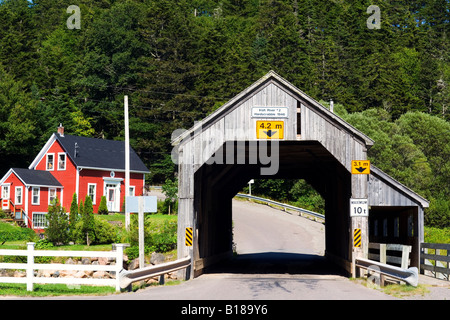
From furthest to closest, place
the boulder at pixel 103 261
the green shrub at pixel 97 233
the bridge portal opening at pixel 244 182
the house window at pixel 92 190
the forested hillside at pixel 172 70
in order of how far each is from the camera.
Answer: the forested hillside at pixel 172 70 < the house window at pixel 92 190 < the green shrub at pixel 97 233 < the boulder at pixel 103 261 < the bridge portal opening at pixel 244 182

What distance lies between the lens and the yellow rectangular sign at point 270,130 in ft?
76.3

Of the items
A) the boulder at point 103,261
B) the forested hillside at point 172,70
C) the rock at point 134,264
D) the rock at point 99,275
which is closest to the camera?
the rock at point 99,275

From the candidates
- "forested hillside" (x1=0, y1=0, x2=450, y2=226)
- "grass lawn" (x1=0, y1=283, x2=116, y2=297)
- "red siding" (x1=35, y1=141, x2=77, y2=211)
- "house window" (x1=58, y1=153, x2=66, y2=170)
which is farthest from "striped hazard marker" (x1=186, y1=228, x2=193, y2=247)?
"forested hillside" (x1=0, y1=0, x2=450, y2=226)

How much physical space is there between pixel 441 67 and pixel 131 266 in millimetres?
65338

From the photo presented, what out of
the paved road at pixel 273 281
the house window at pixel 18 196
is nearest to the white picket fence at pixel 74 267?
the paved road at pixel 273 281

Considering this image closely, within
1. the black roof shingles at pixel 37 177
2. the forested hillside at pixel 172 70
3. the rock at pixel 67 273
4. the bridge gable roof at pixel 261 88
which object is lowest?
the rock at pixel 67 273

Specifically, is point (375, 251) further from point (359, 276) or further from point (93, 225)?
point (93, 225)

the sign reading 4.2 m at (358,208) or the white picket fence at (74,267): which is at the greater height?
the sign reading 4.2 m at (358,208)

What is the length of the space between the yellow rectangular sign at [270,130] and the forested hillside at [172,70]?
134 ft

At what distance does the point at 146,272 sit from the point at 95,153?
4170cm

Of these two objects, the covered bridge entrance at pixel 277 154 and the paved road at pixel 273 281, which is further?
the covered bridge entrance at pixel 277 154

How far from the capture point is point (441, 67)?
3322 inches

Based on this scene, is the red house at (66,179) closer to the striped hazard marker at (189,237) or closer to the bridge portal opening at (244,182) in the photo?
the bridge portal opening at (244,182)
